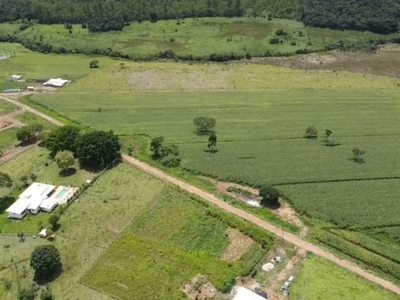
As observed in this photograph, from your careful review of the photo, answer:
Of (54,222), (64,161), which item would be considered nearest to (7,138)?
(64,161)

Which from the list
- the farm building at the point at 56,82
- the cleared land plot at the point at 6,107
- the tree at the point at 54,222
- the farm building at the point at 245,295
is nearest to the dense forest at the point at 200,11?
the farm building at the point at 56,82

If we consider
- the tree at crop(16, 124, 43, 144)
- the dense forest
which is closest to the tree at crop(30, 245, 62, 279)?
the tree at crop(16, 124, 43, 144)

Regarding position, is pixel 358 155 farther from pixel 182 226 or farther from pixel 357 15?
pixel 357 15

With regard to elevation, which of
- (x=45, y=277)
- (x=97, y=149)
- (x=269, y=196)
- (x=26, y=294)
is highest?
(x=97, y=149)

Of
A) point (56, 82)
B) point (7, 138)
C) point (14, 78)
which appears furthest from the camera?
point (14, 78)

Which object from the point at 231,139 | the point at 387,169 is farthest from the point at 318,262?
the point at 231,139

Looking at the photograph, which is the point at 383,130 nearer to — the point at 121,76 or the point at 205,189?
the point at 205,189

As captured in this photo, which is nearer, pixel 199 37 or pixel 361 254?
pixel 361 254
